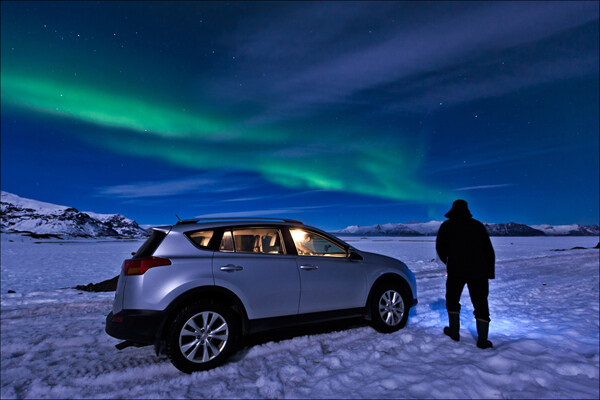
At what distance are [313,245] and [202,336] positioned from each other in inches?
91.0

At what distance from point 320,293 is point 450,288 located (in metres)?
2.06

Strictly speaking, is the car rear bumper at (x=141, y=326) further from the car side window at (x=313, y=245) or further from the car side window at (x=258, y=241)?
the car side window at (x=313, y=245)

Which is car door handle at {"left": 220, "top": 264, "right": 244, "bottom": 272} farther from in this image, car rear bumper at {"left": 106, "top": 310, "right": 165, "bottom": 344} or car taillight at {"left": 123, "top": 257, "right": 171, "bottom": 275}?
car rear bumper at {"left": 106, "top": 310, "right": 165, "bottom": 344}

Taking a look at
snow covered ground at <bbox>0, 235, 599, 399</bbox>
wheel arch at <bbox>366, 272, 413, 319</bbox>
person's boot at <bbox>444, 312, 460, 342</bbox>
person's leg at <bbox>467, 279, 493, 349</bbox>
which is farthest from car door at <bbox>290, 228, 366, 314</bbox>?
person's leg at <bbox>467, 279, 493, 349</bbox>

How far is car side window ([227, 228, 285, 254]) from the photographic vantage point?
4.68 meters

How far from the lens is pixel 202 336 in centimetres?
412

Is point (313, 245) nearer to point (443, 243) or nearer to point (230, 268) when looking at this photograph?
point (230, 268)

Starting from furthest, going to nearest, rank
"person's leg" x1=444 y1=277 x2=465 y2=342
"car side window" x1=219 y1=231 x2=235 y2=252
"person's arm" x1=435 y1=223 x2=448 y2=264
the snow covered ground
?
"person's arm" x1=435 y1=223 x2=448 y2=264 → "person's leg" x1=444 y1=277 x2=465 y2=342 → "car side window" x1=219 y1=231 x2=235 y2=252 → the snow covered ground

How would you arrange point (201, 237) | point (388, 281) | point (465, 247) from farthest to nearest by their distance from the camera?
point (388, 281) < point (465, 247) < point (201, 237)

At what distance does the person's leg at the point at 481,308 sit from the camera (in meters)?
4.66

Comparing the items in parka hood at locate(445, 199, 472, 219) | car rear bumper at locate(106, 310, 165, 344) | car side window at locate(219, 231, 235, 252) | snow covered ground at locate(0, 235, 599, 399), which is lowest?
snow covered ground at locate(0, 235, 599, 399)

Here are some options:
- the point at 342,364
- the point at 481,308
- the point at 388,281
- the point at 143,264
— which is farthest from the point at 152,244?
the point at 481,308

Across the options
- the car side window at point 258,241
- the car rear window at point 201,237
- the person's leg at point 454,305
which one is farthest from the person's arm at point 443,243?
the car rear window at point 201,237

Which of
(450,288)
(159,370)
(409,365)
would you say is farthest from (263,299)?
(450,288)
